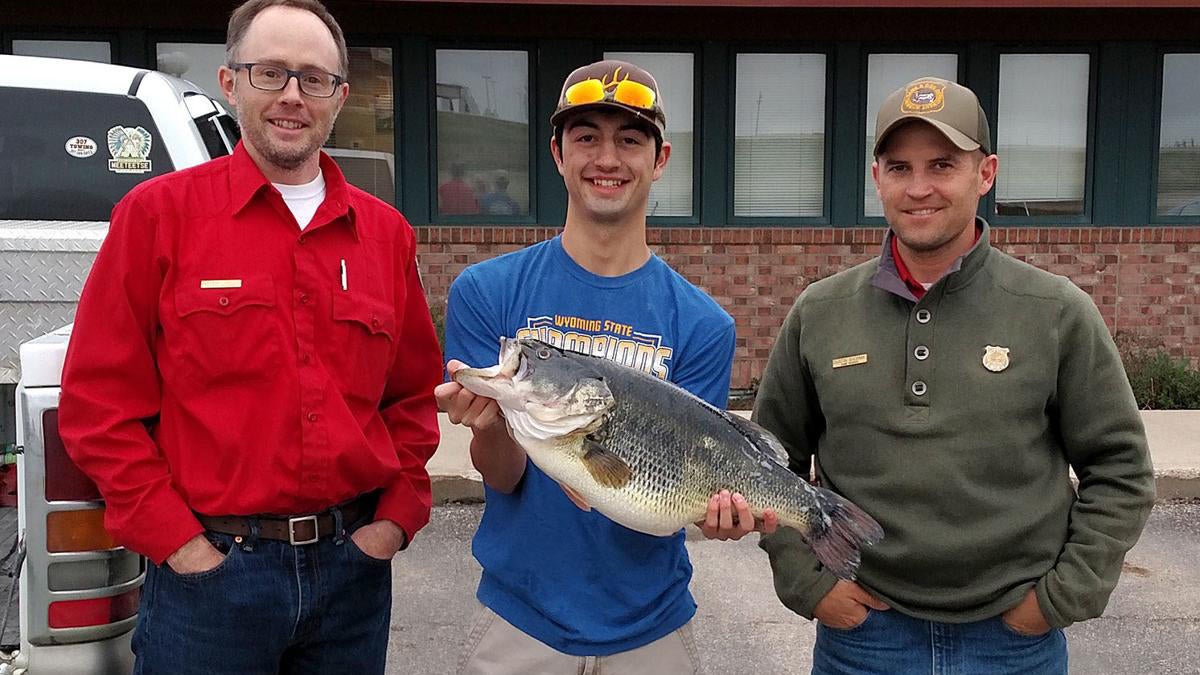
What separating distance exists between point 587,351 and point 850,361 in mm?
657

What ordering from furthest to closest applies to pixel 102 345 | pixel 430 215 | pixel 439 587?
pixel 430 215 < pixel 439 587 < pixel 102 345

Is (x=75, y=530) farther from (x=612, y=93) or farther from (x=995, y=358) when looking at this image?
(x=995, y=358)

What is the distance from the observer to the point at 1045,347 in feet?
8.05

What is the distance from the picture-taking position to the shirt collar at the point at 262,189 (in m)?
2.49

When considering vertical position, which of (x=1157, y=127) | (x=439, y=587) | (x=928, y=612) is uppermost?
(x=1157, y=127)

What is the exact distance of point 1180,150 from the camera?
10914mm

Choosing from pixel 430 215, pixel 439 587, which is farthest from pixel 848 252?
pixel 439 587

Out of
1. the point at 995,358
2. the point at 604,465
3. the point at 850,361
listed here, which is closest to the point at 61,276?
the point at 604,465

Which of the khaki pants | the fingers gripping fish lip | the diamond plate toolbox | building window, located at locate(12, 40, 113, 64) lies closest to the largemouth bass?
the fingers gripping fish lip

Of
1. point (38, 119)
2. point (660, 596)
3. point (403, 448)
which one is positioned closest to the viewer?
point (660, 596)

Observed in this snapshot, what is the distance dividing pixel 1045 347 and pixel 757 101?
8.48 m

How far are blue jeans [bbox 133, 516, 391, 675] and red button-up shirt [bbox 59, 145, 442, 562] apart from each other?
109mm

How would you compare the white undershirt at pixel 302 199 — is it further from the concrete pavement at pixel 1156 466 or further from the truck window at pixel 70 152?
the concrete pavement at pixel 1156 466

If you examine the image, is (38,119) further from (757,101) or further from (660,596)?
(757,101)
